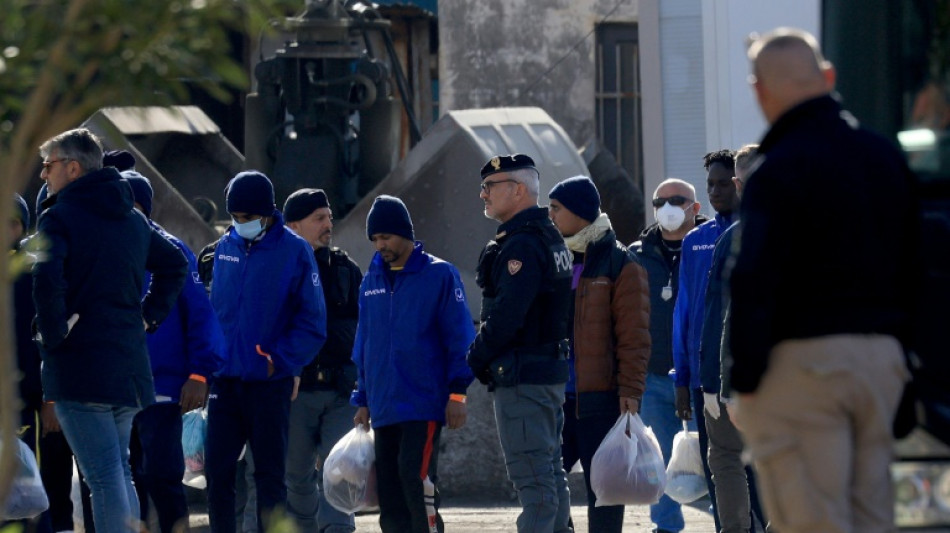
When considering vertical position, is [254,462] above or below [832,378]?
below

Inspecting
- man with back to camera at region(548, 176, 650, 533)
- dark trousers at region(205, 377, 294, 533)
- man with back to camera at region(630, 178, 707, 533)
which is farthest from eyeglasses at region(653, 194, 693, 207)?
dark trousers at region(205, 377, 294, 533)

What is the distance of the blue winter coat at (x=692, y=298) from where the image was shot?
8.44 m

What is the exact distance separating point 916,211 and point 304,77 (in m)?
9.01

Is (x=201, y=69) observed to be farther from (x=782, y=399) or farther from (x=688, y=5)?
(x=688, y=5)

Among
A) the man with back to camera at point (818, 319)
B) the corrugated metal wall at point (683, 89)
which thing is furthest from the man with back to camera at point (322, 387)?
the corrugated metal wall at point (683, 89)

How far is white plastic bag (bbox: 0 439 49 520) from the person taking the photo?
7195mm

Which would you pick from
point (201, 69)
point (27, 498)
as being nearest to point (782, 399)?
point (201, 69)

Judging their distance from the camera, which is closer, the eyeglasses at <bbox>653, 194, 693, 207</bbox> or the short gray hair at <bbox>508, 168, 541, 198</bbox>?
the short gray hair at <bbox>508, 168, 541, 198</bbox>

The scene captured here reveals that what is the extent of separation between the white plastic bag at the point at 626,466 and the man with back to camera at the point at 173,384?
67.3 inches

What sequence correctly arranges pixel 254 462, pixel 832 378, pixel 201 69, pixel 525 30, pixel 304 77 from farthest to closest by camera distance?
pixel 525 30 < pixel 304 77 < pixel 254 462 < pixel 832 378 < pixel 201 69

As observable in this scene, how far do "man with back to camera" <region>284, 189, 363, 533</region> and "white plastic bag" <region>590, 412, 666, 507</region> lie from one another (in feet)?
4.45

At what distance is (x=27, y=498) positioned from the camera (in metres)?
7.26

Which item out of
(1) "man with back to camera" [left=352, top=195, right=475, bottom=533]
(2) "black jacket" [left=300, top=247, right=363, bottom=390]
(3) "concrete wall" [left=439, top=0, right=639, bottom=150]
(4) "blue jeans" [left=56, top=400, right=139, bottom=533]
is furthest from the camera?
(3) "concrete wall" [left=439, top=0, right=639, bottom=150]

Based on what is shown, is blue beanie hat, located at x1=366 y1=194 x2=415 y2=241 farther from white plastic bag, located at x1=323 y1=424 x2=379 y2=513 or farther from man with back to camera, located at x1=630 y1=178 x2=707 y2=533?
man with back to camera, located at x1=630 y1=178 x2=707 y2=533
